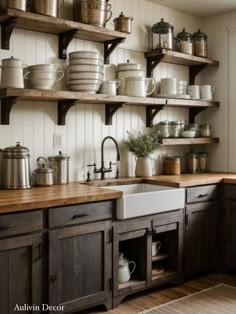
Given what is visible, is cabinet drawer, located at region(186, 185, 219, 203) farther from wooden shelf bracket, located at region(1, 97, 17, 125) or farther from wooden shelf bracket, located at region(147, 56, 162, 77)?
wooden shelf bracket, located at region(1, 97, 17, 125)

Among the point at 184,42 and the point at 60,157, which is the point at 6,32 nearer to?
the point at 60,157

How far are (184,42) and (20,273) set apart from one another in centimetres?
269

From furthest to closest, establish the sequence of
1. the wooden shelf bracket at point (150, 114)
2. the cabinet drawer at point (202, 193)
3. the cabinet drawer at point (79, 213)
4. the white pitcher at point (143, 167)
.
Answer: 1. the wooden shelf bracket at point (150, 114)
2. the white pitcher at point (143, 167)
3. the cabinet drawer at point (202, 193)
4. the cabinet drawer at point (79, 213)

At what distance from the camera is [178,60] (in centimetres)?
403

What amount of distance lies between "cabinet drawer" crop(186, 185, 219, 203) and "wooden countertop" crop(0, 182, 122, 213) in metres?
0.85

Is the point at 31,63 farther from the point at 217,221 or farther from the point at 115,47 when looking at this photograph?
the point at 217,221

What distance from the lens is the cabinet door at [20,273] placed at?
2301mm

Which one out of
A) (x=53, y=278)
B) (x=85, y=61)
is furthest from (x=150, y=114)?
(x=53, y=278)

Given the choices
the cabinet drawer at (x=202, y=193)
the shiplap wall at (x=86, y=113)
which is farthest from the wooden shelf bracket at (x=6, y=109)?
the cabinet drawer at (x=202, y=193)

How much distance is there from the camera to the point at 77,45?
3.37 metres

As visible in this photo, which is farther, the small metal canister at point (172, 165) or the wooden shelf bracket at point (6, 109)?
the small metal canister at point (172, 165)

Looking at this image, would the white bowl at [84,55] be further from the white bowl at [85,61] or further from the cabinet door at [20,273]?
the cabinet door at [20,273]

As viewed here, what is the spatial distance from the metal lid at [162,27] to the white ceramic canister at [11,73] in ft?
4.95

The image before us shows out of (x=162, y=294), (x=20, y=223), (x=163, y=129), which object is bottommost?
(x=162, y=294)
